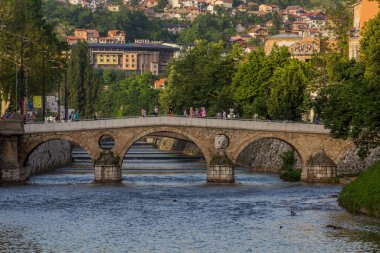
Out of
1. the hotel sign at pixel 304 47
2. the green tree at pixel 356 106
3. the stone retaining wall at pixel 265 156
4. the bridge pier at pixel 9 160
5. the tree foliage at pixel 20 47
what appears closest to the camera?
the green tree at pixel 356 106

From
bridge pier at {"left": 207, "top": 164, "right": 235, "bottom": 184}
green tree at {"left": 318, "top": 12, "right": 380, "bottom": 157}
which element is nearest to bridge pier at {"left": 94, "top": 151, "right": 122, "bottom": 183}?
bridge pier at {"left": 207, "top": 164, "right": 235, "bottom": 184}

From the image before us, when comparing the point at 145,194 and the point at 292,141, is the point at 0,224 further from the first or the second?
the point at 292,141

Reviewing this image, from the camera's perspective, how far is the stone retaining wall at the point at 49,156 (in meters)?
123

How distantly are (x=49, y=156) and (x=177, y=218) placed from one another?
52774mm

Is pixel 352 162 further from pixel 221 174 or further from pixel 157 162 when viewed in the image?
pixel 157 162

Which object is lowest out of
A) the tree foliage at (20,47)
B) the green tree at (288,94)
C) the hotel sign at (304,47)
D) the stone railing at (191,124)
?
the stone railing at (191,124)

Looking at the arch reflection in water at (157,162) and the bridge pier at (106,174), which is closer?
the bridge pier at (106,174)

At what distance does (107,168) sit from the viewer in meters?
113

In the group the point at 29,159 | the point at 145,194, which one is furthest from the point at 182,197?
the point at 29,159

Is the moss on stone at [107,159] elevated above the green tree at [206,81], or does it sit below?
below

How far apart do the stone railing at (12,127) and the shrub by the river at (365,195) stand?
110 feet

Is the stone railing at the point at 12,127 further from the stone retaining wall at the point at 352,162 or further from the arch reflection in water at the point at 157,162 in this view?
the stone retaining wall at the point at 352,162

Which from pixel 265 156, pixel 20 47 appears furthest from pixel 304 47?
pixel 20 47

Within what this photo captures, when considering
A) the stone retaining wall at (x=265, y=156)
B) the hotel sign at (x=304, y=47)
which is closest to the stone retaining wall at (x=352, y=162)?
the stone retaining wall at (x=265, y=156)
